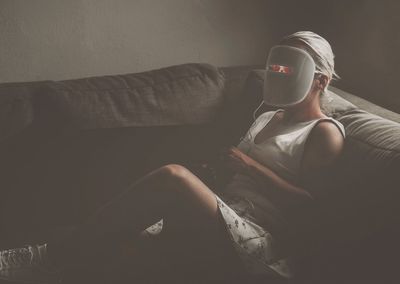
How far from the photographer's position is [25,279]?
4.30ft

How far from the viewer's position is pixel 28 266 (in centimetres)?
132

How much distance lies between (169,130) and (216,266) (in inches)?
21.7

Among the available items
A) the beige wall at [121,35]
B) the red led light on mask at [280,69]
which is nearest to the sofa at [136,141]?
the red led light on mask at [280,69]

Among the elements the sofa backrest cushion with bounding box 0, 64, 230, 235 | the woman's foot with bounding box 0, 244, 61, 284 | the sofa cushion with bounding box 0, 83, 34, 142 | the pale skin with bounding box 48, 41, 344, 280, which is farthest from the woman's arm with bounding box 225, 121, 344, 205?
the sofa cushion with bounding box 0, 83, 34, 142

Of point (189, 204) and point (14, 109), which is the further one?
point (14, 109)

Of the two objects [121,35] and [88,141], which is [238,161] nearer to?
[88,141]

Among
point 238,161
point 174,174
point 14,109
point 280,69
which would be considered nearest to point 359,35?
point 280,69

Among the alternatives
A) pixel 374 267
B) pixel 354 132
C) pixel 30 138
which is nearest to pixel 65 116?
pixel 30 138

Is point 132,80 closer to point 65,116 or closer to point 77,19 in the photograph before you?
point 65,116

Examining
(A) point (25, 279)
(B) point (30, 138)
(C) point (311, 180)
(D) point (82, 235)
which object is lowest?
(A) point (25, 279)

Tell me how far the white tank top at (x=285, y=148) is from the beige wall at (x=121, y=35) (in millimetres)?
751

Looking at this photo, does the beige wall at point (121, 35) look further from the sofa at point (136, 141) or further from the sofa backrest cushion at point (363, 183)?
the sofa backrest cushion at point (363, 183)

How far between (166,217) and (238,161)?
8.9 inches

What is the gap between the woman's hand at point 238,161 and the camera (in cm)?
132
